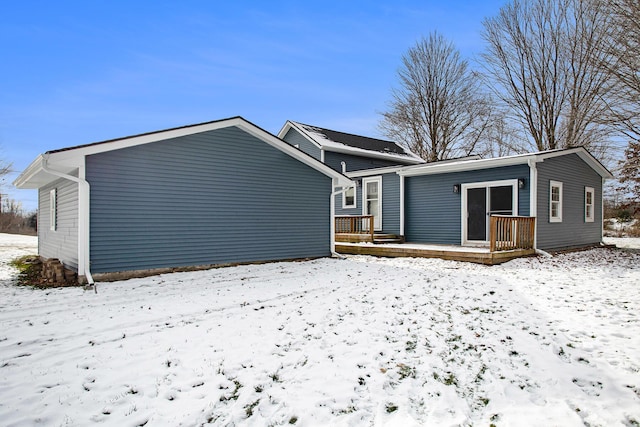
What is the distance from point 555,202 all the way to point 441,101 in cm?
1490

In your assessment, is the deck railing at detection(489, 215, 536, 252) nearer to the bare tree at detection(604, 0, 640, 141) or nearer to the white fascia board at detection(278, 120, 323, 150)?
the bare tree at detection(604, 0, 640, 141)

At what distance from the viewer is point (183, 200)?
813 centimetres

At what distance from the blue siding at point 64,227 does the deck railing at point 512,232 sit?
944cm

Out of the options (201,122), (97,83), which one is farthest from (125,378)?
(97,83)

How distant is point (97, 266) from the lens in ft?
23.1

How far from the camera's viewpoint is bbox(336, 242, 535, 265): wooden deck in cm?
936

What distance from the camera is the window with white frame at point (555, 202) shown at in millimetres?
11289

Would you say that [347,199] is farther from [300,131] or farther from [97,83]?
[97,83]

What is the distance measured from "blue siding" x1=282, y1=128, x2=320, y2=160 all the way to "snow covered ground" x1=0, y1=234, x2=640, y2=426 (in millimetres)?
11064

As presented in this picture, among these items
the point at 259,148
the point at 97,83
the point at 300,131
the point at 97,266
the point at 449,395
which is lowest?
the point at 449,395

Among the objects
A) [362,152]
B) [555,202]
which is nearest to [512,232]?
[555,202]

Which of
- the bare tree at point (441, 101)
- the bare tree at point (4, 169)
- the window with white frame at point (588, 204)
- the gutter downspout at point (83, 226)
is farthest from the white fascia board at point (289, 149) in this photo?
the bare tree at point (4, 169)

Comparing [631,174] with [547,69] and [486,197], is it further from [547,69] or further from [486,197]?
[486,197]

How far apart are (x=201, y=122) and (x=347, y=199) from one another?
26.5ft
